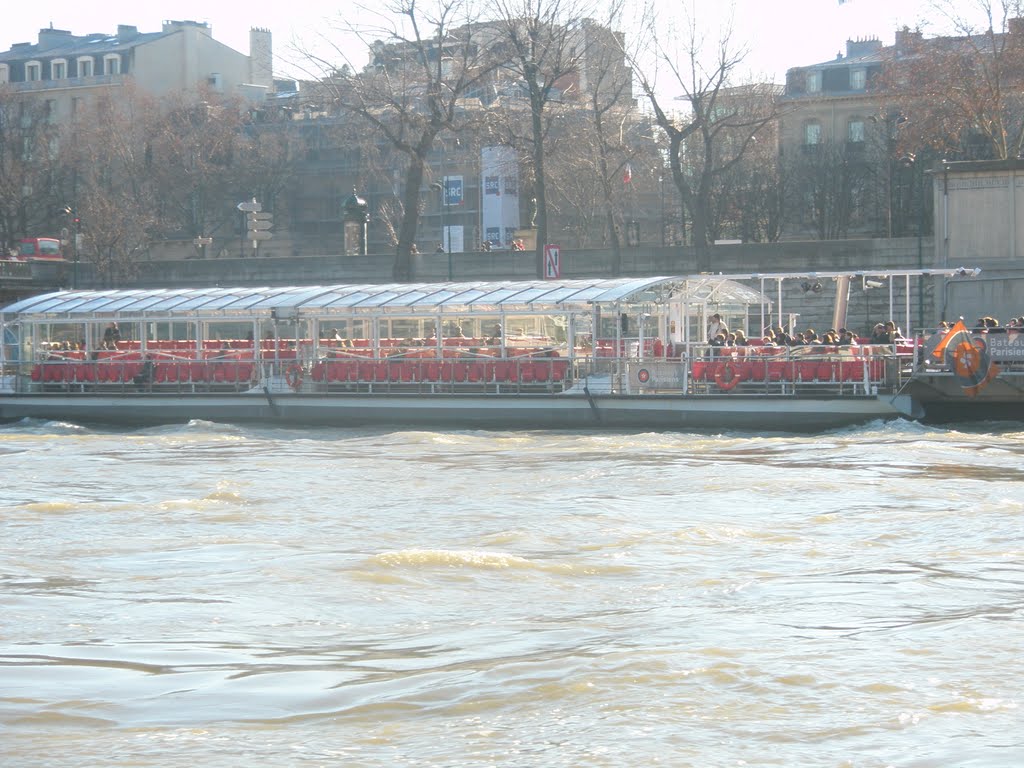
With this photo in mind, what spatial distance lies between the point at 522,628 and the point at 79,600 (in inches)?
168

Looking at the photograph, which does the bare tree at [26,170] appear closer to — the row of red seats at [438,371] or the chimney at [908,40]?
the chimney at [908,40]

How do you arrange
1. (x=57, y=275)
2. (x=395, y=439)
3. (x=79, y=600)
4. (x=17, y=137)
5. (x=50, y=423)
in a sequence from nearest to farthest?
(x=79, y=600), (x=395, y=439), (x=50, y=423), (x=57, y=275), (x=17, y=137)

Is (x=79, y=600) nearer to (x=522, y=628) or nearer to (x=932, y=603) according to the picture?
(x=522, y=628)

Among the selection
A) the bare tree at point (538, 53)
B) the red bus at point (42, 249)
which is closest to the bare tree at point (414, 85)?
the bare tree at point (538, 53)

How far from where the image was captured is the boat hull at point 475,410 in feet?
102

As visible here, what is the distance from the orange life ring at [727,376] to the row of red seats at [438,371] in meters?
3.43

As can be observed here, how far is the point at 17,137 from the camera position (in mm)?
84125

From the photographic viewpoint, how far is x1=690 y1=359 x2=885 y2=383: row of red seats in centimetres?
3092

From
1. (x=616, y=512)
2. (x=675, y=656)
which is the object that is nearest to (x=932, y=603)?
(x=675, y=656)

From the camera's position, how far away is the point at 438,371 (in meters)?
34.7

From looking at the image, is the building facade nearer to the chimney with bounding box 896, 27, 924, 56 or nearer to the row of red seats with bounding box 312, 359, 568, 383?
the chimney with bounding box 896, 27, 924, 56

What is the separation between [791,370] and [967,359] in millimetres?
3401

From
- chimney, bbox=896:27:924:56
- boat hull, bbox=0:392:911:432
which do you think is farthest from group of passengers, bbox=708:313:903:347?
chimney, bbox=896:27:924:56

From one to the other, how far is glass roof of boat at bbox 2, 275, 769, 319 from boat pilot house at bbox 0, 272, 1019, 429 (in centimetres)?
6
